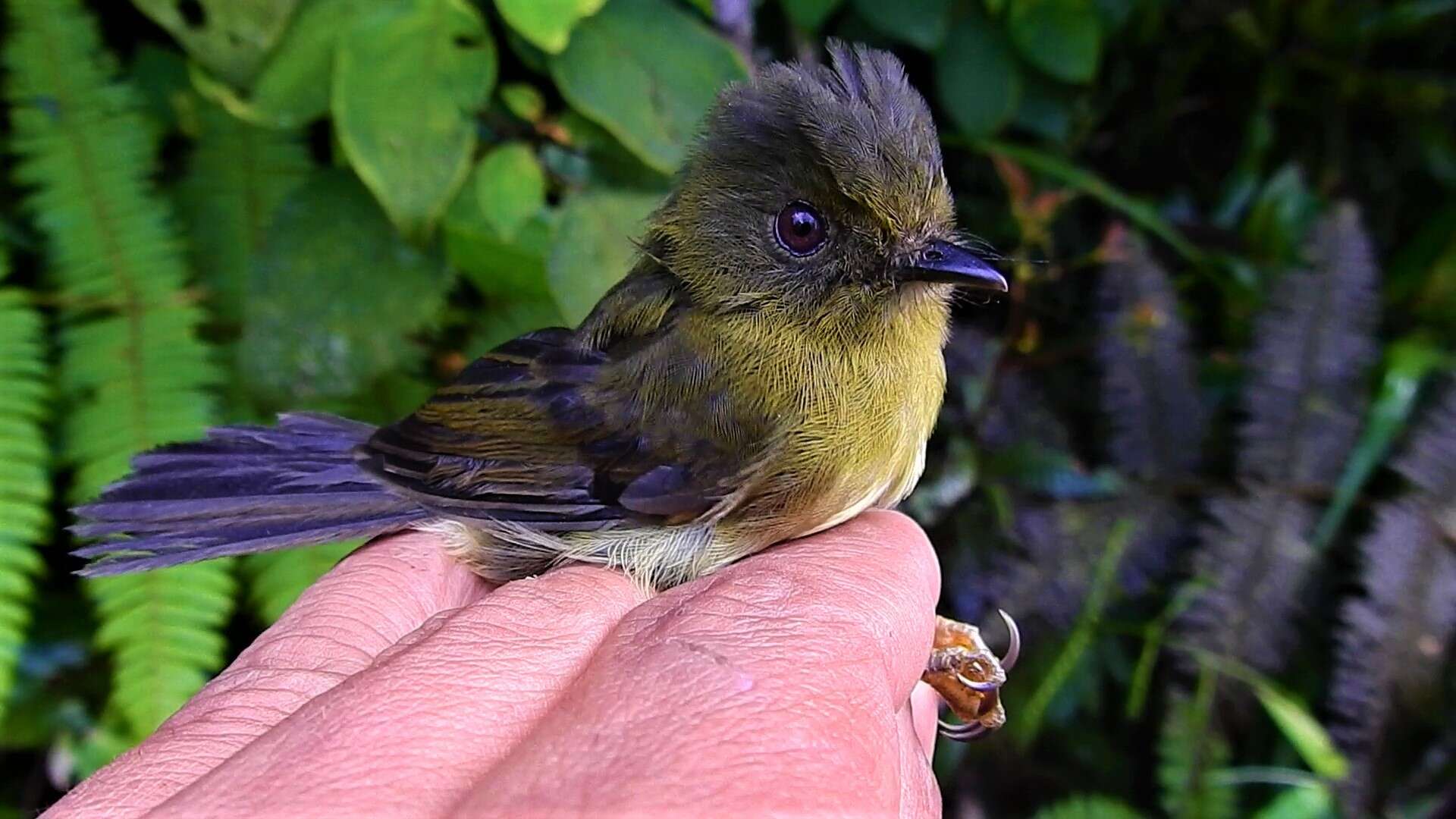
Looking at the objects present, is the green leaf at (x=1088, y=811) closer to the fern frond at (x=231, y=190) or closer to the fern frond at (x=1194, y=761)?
the fern frond at (x=1194, y=761)

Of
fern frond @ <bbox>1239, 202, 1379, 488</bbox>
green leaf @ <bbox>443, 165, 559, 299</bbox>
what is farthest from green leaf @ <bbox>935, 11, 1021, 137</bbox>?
green leaf @ <bbox>443, 165, 559, 299</bbox>

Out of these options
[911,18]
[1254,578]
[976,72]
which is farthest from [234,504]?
[1254,578]

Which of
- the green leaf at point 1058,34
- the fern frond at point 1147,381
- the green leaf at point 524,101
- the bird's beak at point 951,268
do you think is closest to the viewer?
the bird's beak at point 951,268

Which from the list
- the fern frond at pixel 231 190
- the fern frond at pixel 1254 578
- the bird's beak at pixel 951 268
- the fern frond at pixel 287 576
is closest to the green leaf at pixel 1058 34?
the bird's beak at pixel 951 268

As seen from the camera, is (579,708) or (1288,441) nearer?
(579,708)

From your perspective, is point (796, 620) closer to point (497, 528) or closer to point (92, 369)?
point (497, 528)

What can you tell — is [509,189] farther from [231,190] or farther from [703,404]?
[231,190]
